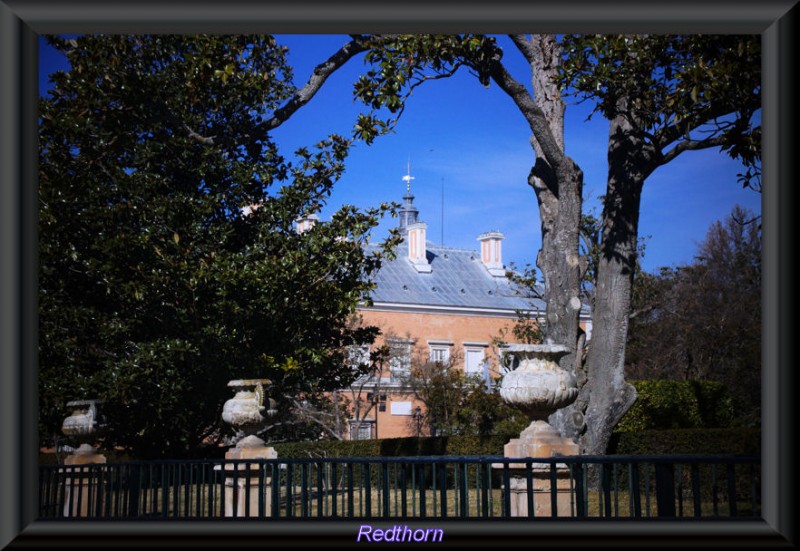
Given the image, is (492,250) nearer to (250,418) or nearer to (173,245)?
(173,245)

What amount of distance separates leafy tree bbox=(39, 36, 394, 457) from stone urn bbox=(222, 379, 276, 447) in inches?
71.1

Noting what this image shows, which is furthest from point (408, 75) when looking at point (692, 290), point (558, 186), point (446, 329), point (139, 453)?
point (446, 329)

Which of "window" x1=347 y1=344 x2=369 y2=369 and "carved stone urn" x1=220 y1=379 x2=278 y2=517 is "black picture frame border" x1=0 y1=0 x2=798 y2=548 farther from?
"window" x1=347 y1=344 x2=369 y2=369

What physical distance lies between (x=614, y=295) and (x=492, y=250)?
799 inches

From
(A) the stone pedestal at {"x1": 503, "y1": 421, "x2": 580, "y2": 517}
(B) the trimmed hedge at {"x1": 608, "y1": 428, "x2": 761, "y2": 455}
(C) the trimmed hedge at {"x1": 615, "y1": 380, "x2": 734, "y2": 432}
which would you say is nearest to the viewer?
(A) the stone pedestal at {"x1": 503, "y1": 421, "x2": 580, "y2": 517}

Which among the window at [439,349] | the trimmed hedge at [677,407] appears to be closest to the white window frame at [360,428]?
the window at [439,349]

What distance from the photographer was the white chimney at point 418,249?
28.1 m

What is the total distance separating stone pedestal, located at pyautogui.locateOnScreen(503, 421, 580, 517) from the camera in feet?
22.2

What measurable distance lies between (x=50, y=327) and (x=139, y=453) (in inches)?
86.8

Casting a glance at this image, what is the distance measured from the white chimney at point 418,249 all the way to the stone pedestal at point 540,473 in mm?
21010

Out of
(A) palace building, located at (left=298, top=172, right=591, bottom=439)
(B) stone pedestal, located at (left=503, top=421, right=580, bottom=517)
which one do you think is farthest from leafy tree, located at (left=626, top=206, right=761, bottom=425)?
(B) stone pedestal, located at (left=503, top=421, right=580, bottom=517)

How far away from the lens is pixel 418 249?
2859cm

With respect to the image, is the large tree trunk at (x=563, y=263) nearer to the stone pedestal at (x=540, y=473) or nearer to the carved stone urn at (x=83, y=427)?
the stone pedestal at (x=540, y=473)

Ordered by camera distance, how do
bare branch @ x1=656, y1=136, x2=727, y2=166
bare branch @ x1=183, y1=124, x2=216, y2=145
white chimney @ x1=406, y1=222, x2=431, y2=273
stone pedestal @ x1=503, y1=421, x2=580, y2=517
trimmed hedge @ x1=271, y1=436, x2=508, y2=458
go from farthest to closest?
white chimney @ x1=406, y1=222, x2=431, y2=273 → trimmed hedge @ x1=271, y1=436, x2=508, y2=458 → bare branch @ x1=183, y1=124, x2=216, y2=145 → bare branch @ x1=656, y1=136, x2=727, y2=166 → stone pedestal @ x1=503, y1=421, x2=580, y2=517
